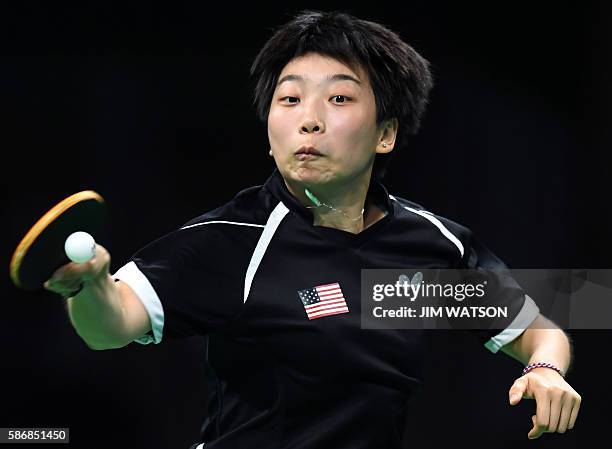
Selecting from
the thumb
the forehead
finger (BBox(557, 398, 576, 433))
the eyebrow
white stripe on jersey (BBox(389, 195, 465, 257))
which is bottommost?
finger (BBox(557, 398, 576, 433))

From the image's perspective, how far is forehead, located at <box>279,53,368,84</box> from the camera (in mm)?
2252

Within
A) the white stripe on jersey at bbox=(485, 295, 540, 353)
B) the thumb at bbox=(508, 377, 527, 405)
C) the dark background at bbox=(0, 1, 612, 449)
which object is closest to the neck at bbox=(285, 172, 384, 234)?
the white stripe on jersey at bbox=(485, 295, 540, 353)

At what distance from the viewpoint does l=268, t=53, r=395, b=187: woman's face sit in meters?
2.19

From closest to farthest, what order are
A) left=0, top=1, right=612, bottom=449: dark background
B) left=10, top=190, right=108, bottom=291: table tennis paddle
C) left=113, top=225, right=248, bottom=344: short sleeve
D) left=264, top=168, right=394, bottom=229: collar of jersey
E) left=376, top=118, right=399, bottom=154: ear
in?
left=10, top=190, right=108, bottom=291: table tennis paddle < left=113, top=225, right=248, bottom=344: short sleeve < left=264, top=168, right=394, bottom=229: collar of jersey < left=376, top=118, right=399, bottom=154: ear < left=0, top=1, right=612, bottom=449: dark background

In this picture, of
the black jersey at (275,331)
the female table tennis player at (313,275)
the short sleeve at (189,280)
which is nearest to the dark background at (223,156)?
the female table tennis player at (313,275)

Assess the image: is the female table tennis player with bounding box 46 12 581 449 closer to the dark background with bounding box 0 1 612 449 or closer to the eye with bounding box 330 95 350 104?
the eye with bounding box 330 95 350 104

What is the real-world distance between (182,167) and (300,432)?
5.35ft

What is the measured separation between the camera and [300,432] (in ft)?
6.86

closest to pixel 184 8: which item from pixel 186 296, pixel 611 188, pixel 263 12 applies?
pixel 263 12

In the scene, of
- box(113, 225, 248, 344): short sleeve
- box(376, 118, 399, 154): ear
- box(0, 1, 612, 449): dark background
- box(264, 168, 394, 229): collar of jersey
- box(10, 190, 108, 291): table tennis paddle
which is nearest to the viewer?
box(10, 190, 108, 291): table tennis paddle

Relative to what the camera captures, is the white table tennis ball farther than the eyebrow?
No

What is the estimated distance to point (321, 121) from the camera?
220 centimetres

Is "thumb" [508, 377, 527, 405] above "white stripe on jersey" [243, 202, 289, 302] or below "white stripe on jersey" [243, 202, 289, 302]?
below

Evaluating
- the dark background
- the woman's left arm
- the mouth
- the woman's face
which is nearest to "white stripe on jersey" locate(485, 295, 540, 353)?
the woman's left arm
